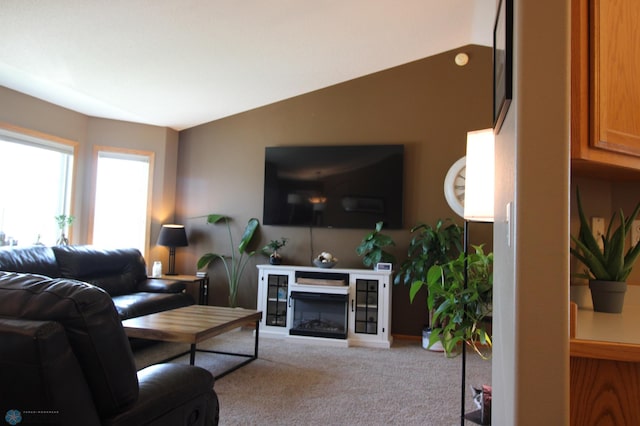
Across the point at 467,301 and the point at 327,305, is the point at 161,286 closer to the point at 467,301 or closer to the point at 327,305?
the point at 327,305

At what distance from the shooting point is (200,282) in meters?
4.88

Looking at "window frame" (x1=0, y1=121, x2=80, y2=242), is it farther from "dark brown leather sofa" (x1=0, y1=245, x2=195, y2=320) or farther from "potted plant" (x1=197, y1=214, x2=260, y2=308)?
"potted plant" (x1=197, y1=214, x2=260, y2=308)

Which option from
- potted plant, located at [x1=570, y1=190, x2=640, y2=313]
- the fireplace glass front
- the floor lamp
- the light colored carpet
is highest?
the floor lamp

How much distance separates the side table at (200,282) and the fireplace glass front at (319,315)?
3.91ft

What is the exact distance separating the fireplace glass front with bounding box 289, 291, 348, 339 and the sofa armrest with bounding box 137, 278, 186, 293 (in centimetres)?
116

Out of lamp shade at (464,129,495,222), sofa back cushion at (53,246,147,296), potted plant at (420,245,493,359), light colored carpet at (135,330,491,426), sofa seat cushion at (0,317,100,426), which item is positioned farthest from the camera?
sofa back cushion at (53,246,147,296)

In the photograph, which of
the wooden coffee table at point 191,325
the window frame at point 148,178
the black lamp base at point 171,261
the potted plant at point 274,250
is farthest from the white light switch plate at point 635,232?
the window frame at point 148,178

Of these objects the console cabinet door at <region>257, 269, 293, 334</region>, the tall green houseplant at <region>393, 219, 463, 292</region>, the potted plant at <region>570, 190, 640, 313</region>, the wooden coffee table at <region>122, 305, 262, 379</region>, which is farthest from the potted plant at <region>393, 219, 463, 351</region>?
the potted plant at <region>570, 190, 640, 313</region>

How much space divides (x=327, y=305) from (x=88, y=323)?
3374 millimetres

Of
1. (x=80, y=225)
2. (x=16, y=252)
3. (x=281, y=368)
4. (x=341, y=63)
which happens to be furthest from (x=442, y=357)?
(x=80, y=225)

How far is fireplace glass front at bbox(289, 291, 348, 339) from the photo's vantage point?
13.9ft

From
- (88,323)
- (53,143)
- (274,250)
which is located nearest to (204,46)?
(53,143)

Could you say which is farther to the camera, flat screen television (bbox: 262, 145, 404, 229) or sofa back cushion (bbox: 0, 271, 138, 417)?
flat screen television (bbox: 262, 145, 404, 229)

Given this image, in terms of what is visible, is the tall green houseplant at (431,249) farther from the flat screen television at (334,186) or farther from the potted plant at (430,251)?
the flat screen television at (334,186)
